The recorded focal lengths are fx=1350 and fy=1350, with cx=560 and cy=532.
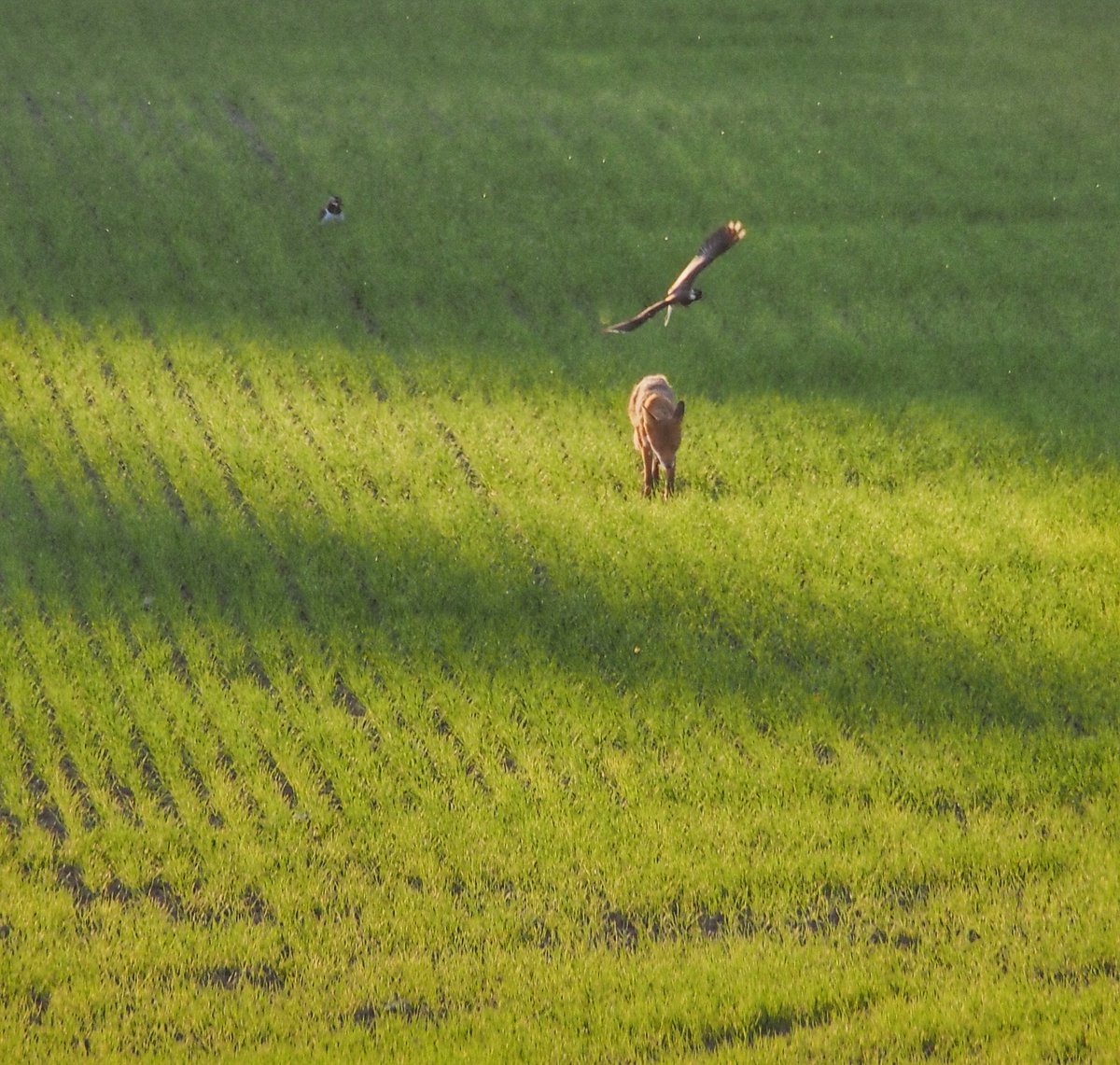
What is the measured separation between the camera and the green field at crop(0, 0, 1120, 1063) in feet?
35.7

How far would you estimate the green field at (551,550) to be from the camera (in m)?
10.9

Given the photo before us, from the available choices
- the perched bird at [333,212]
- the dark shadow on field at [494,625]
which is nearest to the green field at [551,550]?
the dark shadow on field at [494,625]

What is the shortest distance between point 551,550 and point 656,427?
6.51ft

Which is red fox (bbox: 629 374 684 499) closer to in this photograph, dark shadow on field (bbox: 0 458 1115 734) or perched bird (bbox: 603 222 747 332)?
perched bird (bbox: 603 222 747 332)

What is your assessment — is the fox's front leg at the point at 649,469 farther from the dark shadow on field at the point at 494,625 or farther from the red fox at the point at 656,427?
the dark shadow on field at the point at 494,625

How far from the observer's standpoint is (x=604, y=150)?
2606cm

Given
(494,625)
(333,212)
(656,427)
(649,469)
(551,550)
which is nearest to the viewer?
(494,625)

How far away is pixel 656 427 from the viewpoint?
16406 millimetres

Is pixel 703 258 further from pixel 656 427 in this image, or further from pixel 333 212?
pixel 333 212

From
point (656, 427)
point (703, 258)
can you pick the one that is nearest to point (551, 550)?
point (656, 427)

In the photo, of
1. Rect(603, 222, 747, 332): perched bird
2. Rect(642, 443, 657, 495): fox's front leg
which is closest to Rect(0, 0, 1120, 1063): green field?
Rect(642, 443, 657, 495): fox's front leg

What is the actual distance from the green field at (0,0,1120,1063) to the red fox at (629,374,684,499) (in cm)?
46

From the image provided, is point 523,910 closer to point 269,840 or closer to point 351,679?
point 269,840

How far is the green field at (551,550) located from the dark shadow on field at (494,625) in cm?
6
